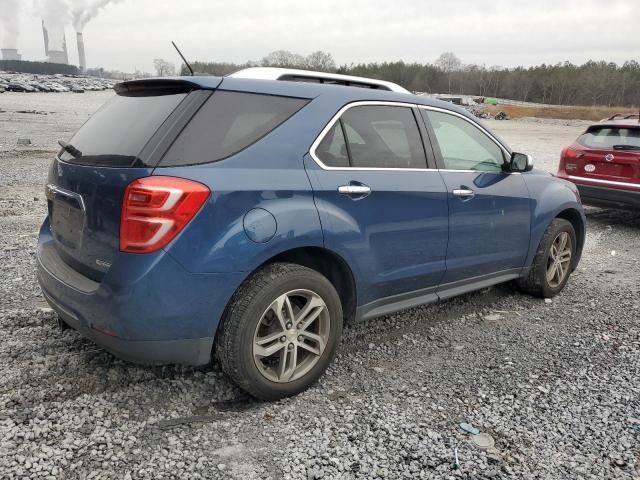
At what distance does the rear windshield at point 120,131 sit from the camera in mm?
2680

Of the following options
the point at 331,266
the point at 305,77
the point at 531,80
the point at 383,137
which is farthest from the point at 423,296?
the point at 531,80

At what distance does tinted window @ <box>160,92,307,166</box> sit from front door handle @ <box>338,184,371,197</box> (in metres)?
0.52

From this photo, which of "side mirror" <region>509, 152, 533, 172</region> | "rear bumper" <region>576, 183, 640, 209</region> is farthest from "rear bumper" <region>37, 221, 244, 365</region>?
"rear bumper" <region>576, 183, 640, 209</region>

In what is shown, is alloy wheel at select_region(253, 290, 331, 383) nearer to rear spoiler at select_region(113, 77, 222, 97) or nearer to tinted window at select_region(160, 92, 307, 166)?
tinted window at select_region(160, 92, 307, 166)

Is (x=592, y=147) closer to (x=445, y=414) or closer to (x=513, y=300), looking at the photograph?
(x=513, y=300)

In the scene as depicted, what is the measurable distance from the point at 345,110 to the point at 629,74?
381 ft

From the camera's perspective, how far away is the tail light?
246cm

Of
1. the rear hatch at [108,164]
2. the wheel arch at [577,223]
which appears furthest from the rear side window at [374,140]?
the wheel arch at [577,223]

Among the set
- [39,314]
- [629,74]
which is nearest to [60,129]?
[39,314]

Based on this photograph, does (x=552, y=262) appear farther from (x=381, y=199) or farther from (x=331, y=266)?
(x=331, y=266)

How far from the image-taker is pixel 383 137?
342cm

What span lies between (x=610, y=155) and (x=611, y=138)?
33cm

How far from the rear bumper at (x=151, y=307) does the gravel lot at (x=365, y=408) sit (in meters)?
0.43

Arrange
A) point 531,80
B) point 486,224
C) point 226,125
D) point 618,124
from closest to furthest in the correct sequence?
1. point 226,125
2. point 486,224
3. point 618,124
4. point 531,80
